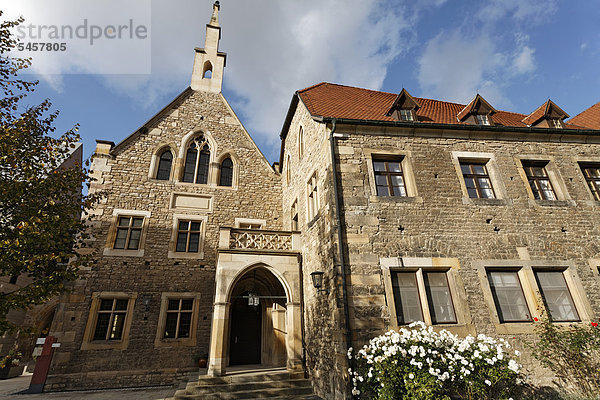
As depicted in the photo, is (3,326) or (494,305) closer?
(3,326)

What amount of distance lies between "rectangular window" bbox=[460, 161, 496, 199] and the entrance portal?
688 centimetres

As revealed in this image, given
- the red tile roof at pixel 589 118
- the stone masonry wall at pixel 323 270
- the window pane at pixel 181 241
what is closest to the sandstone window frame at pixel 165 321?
the window pane at pixel 181 241

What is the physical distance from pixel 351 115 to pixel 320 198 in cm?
287

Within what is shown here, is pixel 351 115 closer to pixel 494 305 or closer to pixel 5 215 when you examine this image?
pixel 494 305

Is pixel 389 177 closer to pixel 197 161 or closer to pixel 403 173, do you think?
pixel 403 173

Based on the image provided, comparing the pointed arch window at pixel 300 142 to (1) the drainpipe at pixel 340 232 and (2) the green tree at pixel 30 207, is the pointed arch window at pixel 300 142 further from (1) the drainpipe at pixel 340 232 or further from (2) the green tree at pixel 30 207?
(2) the green tree at pixel 30 207

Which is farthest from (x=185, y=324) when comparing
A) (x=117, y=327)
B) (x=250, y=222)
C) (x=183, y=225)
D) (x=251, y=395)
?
(x=250, y=222)

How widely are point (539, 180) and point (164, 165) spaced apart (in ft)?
44.2

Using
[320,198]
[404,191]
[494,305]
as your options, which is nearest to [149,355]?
[320,198]

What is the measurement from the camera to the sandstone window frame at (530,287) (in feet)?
22.1

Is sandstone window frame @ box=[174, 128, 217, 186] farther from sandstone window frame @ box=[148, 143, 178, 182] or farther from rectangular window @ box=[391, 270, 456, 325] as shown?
rectangular window @ box=[391, 270, 456, 325]

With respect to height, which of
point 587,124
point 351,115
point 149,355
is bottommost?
point 149,355

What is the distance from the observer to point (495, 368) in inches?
200

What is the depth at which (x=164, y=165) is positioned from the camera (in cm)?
1236
